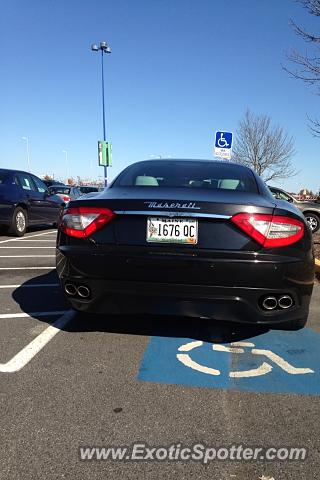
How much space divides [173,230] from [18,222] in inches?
327

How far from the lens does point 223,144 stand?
13.3 m

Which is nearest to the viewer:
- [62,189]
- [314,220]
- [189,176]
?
[189,176]

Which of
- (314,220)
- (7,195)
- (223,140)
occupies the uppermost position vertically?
(223,140)

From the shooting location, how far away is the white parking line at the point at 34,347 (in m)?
3.07

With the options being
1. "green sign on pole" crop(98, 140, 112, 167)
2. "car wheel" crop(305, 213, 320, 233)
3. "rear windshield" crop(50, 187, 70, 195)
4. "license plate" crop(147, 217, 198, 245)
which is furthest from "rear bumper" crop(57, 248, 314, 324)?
"green sign on pole" crop(98, 140, 112, 167)

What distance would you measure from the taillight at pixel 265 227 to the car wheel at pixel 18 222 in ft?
27.3

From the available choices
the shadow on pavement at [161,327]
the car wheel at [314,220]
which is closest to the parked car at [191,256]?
the shadow on pavement at [161,327]

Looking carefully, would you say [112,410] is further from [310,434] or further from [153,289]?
[310,434]

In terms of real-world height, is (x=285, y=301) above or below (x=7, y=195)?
above

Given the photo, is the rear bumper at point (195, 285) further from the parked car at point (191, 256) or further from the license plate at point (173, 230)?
the license plate at point (173, 230)

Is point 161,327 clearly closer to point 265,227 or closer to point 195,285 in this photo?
point 195,285

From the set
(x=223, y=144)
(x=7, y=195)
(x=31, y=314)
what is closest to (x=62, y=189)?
(x=223, y=144)

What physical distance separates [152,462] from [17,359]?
1.50m

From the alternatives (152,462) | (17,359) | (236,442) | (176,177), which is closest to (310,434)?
(236,442)
